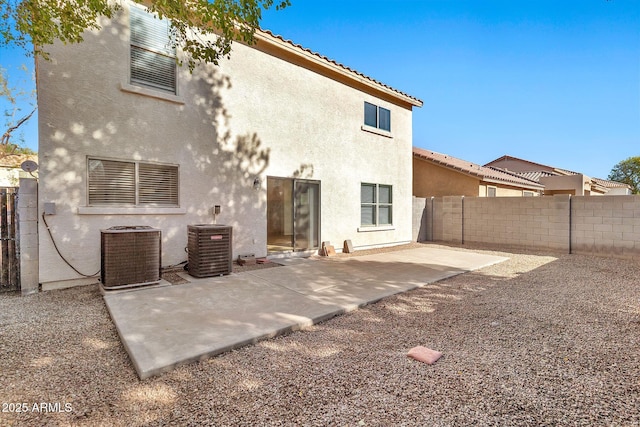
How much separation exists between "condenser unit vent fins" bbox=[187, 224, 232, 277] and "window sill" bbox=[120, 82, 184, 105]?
9.78ft

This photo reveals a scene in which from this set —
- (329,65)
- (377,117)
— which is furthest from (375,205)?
(329,65)

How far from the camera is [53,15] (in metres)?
5.07

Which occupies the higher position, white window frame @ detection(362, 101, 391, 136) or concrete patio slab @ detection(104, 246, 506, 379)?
white window frame @ detection(362, 101, 391, 136)

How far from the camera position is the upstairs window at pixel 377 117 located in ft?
37.6

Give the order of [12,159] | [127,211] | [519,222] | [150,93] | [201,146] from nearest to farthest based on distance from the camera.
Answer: [127,211] < [150,93] < [201,146] < [519,222] < [12,159]

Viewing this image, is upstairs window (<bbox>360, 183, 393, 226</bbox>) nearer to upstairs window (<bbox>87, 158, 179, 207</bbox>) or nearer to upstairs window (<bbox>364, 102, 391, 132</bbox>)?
upstairs window (<bbox>364, 102, 391, 132</bbox>)

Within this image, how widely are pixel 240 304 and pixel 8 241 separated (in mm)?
4593

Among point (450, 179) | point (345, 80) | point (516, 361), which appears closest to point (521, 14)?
point (345, 80)

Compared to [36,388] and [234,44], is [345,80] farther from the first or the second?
[36,388]

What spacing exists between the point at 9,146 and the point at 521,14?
27609mm

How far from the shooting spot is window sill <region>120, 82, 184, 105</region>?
6.24m

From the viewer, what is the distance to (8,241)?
5406mm

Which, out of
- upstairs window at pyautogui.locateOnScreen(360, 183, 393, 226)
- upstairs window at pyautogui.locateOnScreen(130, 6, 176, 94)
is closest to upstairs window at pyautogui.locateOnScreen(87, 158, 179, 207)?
upstairs window at pyautogui.locateOnScreen(130, 6, 176, 94)

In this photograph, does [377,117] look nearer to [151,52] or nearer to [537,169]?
[151,52]
